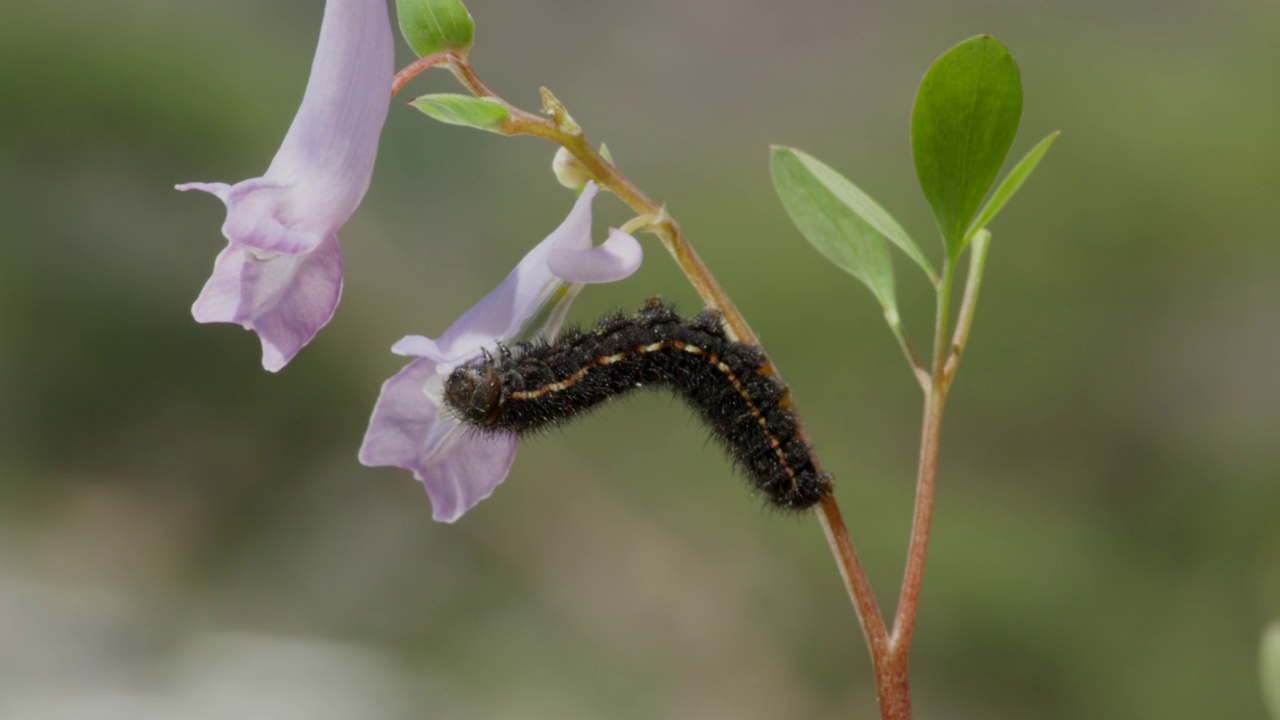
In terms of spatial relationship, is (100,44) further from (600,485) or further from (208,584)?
(600,485)

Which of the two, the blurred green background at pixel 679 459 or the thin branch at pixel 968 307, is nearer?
the thin branch at pixel 968 307

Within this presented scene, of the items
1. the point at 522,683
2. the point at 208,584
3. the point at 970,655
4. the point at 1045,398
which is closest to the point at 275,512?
the point at 208,584

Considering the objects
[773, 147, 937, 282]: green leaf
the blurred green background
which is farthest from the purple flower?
the blurred green background

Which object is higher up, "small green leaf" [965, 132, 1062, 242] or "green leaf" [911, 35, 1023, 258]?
"green leaf" [911, 35, 1023, 258]

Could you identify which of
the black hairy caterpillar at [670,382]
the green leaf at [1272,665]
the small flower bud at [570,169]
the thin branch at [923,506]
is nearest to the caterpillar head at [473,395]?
the black hairy caterpillar at [670,382]

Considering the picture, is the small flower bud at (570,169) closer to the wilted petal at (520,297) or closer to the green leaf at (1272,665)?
the wilted petal at (520,297)

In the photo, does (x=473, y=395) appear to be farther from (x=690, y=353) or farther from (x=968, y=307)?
(x=968, y=307)

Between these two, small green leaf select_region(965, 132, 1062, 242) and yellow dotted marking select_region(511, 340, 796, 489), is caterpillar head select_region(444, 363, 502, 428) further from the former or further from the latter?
small green leaf select_region(965, 132, 1062, 242)
